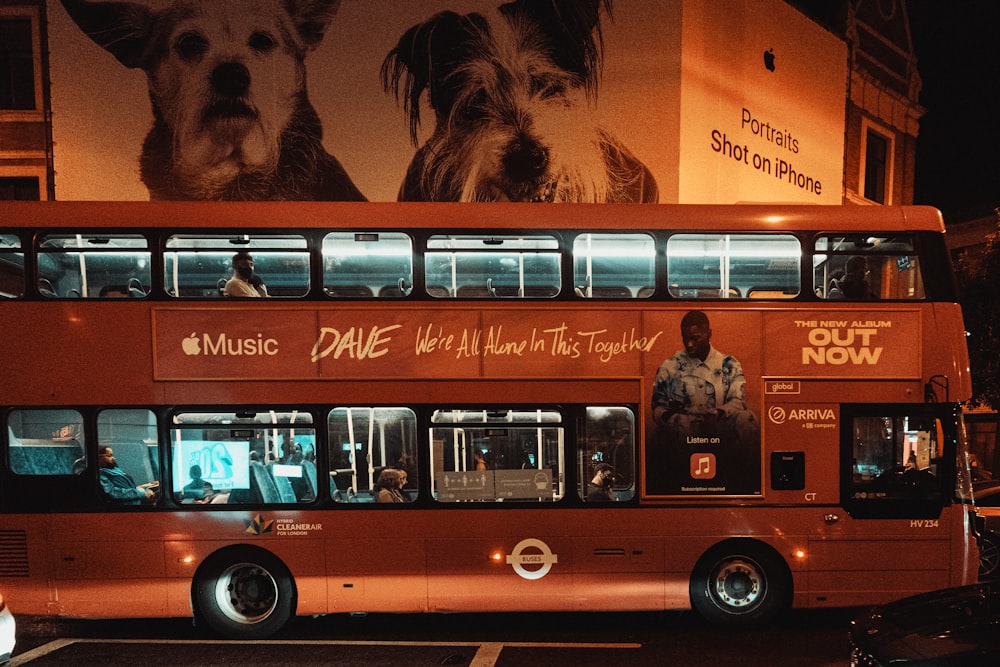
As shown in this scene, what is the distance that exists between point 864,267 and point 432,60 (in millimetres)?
8117

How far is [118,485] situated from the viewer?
5.70 m

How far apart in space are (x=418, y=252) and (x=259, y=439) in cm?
248

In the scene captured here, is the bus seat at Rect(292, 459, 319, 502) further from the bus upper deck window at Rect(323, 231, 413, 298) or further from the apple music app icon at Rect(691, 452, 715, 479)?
the apple music app icon at Rect(691, 452, 715, 479)

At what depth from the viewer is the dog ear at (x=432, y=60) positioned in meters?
10.4

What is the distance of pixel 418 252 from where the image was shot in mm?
5648

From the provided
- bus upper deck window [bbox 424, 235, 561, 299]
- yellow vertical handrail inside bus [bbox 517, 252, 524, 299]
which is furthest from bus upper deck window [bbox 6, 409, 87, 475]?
yellow vertical handrail inside bus [bbox 517, 252, 524, 299]

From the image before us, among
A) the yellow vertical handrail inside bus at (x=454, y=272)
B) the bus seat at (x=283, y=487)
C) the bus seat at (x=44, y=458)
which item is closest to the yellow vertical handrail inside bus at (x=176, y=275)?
the bus seat at (x=44, y=458)

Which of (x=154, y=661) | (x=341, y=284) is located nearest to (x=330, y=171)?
(x=341, y=284)

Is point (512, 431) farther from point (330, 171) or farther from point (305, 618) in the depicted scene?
point (330, 171)

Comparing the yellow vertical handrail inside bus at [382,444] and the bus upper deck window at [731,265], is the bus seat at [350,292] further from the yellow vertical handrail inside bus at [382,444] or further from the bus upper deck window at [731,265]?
the bus upper deck window at [731,265]

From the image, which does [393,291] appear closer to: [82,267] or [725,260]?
[82,267]

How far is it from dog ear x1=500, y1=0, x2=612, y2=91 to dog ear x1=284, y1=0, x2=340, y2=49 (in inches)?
125

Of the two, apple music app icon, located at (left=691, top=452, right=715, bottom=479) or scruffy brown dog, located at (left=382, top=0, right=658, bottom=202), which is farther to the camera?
scruffy brown dog, located at (left=382, top=0, right=658, bottom=202)

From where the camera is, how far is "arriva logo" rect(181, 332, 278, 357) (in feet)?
18.2
